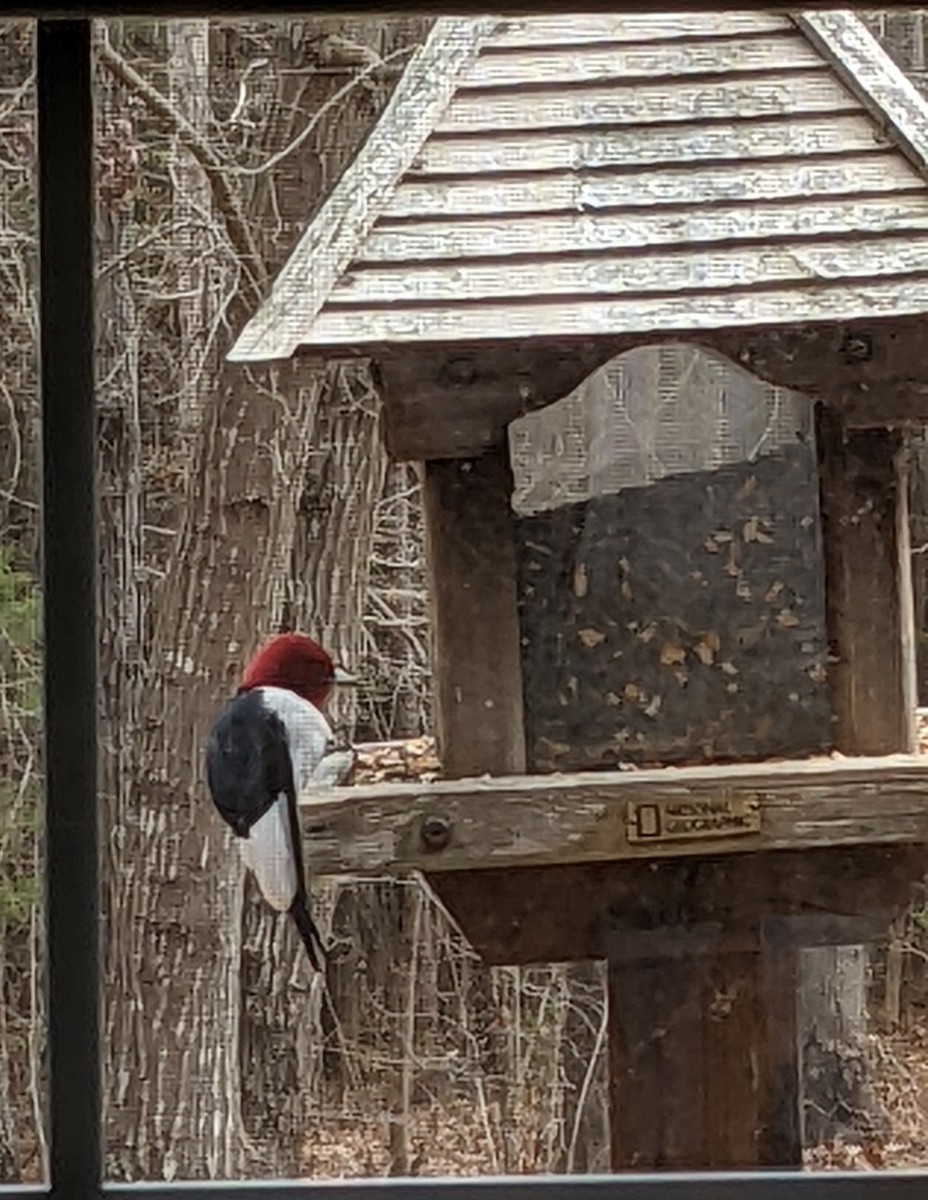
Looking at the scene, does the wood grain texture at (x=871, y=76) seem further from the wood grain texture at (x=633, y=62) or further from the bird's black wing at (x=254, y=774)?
the bird's black wing at (x=254, y=774)

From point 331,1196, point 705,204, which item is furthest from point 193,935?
point 705,204

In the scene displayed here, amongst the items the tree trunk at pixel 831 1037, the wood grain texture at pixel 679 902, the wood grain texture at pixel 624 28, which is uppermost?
the wood grain texture at pixel 624 28

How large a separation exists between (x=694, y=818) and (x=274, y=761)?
0.25 meters

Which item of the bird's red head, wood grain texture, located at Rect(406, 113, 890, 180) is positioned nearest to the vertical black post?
the bird's red head

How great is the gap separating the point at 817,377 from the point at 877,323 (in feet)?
0.15

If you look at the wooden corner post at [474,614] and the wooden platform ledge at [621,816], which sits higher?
the wooden corner post at [474,614]

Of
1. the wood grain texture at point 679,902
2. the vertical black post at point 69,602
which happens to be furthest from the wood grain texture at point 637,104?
the wood grain texture at point 679,902

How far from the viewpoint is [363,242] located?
3.62 feet

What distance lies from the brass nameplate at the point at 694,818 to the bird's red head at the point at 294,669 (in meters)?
0.20

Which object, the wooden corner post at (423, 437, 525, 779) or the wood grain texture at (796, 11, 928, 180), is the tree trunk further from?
the wood grain texture at (796, 11, 928, 180)

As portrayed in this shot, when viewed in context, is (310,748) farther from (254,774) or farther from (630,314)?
(630,314)

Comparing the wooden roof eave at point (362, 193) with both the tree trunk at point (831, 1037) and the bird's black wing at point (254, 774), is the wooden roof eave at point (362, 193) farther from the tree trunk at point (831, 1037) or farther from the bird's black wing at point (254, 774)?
the tree trunk at point (831, 1037)

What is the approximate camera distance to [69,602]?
42.3 inches

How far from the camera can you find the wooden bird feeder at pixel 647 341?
43.3 inches
